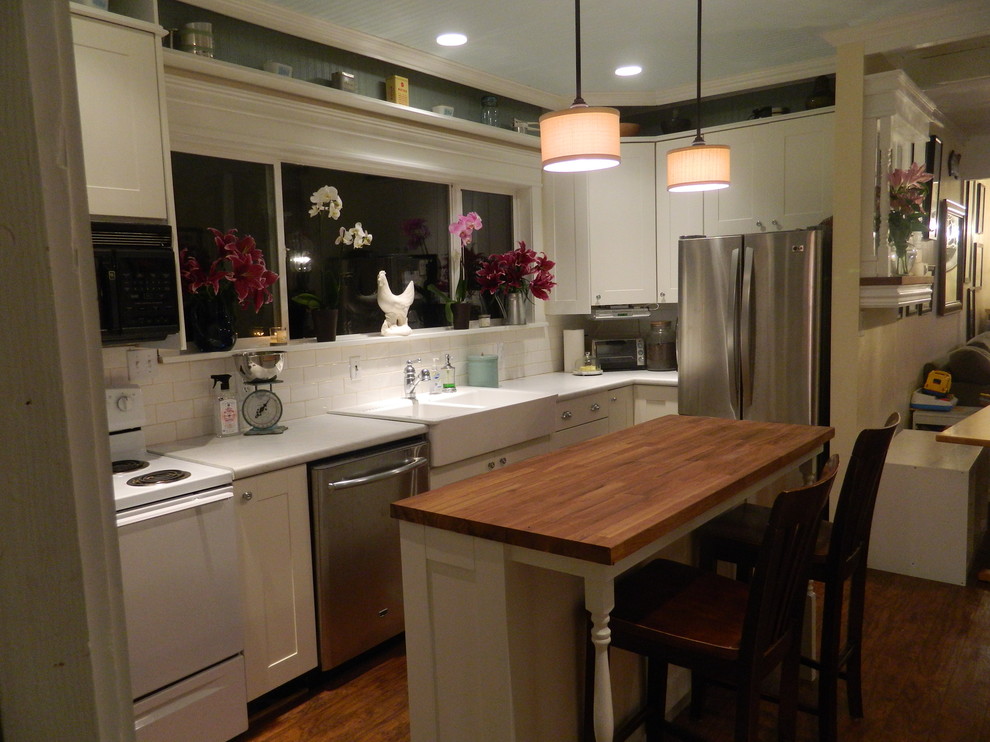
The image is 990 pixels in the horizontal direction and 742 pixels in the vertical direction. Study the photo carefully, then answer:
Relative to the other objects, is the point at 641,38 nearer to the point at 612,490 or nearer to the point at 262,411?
the point at 262,411

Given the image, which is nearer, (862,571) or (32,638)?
(32,638)

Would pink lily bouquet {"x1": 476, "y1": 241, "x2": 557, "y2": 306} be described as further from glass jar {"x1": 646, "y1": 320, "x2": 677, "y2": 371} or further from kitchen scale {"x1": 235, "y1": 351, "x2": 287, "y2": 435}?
kitchen scale {"x1": 235, "y1": 351, "x2": 287, "y2": 435}

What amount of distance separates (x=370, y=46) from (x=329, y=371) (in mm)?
1659

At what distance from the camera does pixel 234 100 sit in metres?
3.09

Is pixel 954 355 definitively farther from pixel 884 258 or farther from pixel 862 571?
pixel 862 571

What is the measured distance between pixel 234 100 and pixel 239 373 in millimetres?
1137

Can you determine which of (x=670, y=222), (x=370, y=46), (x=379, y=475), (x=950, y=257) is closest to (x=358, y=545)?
(x=379, y=475)

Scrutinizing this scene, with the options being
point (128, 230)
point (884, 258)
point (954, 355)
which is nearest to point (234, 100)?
point (128, 230)

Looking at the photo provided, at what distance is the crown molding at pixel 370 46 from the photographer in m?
3.20

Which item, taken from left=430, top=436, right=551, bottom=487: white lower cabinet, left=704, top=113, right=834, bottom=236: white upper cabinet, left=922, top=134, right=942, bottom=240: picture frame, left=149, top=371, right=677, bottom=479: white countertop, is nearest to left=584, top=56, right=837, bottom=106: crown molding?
left=704, top=113, right=834, bottom=236: white upper cabinet

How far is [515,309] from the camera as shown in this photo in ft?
15.8

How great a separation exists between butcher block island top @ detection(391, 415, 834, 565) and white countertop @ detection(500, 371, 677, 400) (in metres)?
1.56

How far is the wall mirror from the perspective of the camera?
218 inches

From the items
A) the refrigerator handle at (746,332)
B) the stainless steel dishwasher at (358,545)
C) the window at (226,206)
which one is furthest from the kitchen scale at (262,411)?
the refrigerator handle at (746,332)
